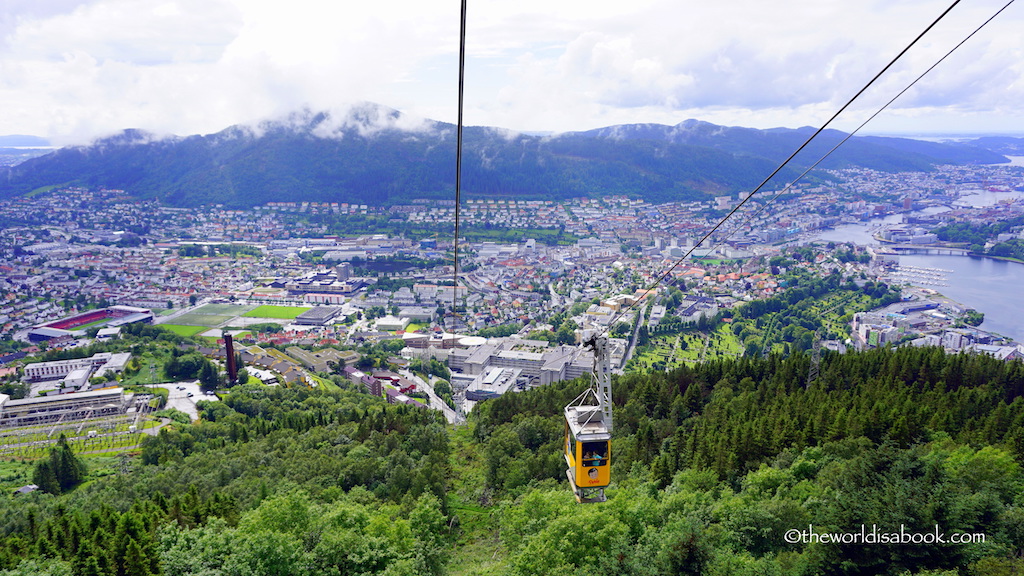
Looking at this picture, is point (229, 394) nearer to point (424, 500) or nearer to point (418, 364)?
point (418, 364)

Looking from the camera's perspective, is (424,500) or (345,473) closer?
(424,500)

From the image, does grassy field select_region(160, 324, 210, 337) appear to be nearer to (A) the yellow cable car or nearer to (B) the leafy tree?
(B) the leafy tree

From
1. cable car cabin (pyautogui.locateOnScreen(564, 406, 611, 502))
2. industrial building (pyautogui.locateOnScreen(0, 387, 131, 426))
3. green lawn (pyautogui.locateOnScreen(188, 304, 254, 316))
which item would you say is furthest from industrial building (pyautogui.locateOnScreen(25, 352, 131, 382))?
cable car cabin (pyautogui.locateOnScreen(564, 406, 611, 502))

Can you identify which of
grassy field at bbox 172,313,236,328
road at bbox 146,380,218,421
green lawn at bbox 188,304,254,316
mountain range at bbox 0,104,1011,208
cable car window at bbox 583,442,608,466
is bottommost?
road at bbox 146,380,218,421

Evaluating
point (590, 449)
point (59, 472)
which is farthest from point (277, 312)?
point (590, 449)

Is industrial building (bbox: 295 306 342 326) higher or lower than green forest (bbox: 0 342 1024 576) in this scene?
lower

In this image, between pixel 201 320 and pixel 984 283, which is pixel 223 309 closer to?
pixel 201 320

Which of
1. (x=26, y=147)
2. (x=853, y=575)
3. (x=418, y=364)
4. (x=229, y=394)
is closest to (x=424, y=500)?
(x=853, y=575)
